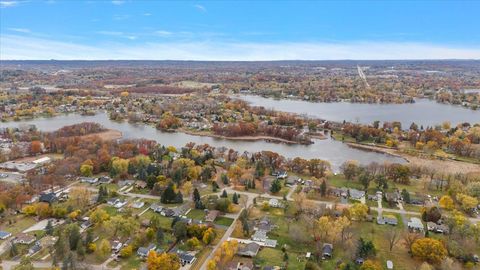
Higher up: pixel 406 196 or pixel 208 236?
pixel 208 236

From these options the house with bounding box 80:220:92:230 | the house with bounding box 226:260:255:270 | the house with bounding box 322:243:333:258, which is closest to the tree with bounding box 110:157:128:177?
the house with bounding box 80:220:92:230

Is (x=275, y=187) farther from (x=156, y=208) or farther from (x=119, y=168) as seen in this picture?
(x=119, y=168)

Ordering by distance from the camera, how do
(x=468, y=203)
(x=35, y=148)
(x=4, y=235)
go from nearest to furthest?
(x=4, y=235)
(x=468, y=203)
(x=35, y=148)

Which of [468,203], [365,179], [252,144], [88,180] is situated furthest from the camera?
[252,144]

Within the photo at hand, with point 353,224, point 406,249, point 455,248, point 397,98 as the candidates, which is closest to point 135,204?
point 353,224

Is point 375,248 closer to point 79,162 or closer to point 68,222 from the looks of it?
point 68,222

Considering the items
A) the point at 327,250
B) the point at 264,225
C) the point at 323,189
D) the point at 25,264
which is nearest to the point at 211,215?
the point at 264,225

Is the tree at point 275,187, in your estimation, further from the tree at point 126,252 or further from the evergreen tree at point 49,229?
the evergreen tree at point 49,229
